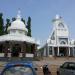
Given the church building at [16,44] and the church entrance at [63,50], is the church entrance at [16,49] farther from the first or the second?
the church entrance at [63,50]

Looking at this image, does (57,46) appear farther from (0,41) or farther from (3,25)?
(0,41)

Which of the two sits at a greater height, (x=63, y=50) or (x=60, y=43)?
(x=60, y=43)

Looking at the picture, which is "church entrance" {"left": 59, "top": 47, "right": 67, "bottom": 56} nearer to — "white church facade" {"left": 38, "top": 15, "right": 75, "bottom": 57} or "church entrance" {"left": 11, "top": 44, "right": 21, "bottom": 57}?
"white church facade" {"left": 38, "top": 15, "right": 75, "bottom": 57}

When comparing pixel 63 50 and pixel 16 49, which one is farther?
pixel 63 50

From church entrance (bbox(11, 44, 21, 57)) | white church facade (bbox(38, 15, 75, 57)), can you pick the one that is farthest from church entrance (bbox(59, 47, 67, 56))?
church entrance (bbox(11, 44, 21, 57))

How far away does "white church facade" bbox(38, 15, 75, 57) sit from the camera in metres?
61.8

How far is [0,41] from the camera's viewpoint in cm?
4550

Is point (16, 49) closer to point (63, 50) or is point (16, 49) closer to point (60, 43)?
point (60, 43)

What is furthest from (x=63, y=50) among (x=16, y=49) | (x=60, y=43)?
(x=16, y=49)

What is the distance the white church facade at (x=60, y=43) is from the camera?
61.8 metres

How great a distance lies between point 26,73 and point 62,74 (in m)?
9.68

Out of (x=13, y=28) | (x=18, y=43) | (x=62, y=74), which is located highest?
(x=13, y=28)

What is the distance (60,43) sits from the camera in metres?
62.4

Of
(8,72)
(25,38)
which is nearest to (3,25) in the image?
(25,38)
